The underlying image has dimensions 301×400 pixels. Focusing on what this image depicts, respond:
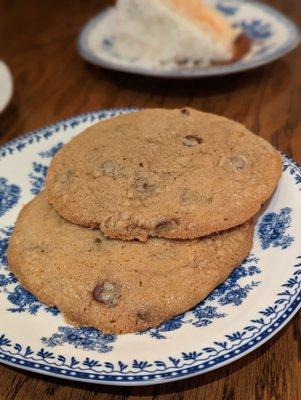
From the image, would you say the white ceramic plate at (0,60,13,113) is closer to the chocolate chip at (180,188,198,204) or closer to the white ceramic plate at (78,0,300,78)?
the white ceramic plate at (78,0,300,78)

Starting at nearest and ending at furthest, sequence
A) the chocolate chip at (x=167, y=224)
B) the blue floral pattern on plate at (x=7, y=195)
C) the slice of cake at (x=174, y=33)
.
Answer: the chocolate chip at (x=167, y=224) < the blue floral pattern on plate at (x=7, y=195) < the slice of cake at (x=174, y=33)

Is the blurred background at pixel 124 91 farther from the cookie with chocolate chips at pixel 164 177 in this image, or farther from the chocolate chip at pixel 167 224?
the chocolate chip at pixel 167 224

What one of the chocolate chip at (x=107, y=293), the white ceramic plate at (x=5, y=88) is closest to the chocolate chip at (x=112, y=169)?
the chocolate chip at (x=107, y=293)

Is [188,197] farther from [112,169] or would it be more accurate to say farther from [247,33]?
[247,33]

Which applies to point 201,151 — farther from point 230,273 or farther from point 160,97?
point 160,97

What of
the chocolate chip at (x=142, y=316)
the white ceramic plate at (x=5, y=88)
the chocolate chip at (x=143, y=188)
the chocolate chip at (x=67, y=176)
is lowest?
the white ceramic plate at (x=5, y=88)

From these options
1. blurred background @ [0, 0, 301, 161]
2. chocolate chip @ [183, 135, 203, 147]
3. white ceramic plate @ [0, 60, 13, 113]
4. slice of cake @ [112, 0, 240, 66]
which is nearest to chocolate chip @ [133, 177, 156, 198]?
chocolate chip @ [183, 135, 203, 147]

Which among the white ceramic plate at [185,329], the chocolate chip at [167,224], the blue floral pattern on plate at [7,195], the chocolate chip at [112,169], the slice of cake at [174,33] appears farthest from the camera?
the slice of cake at [174,33]
